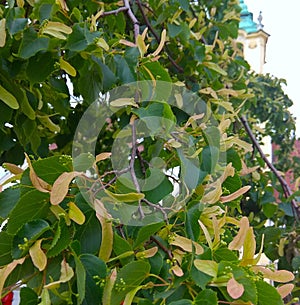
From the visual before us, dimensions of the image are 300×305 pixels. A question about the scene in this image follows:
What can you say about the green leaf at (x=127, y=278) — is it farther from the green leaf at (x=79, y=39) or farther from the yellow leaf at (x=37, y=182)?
the green leaf at (x=79, y=39)

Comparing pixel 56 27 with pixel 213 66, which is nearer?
pixel 56 27

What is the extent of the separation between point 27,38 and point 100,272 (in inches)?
13.2

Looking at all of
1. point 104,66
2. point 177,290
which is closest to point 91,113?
point 104,66

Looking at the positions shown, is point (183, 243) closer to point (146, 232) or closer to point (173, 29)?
point (146, 232)

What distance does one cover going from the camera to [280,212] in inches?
54.3

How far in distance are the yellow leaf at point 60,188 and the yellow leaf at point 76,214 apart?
1 centimetres

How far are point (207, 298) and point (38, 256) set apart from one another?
0.14 metres

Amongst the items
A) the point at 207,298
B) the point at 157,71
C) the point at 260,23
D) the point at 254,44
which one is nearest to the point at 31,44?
the point at 157,71

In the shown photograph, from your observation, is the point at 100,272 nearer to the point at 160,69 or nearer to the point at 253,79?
the point at 160,69

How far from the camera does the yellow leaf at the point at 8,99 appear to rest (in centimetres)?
62

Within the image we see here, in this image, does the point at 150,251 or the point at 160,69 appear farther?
the point at 160,69

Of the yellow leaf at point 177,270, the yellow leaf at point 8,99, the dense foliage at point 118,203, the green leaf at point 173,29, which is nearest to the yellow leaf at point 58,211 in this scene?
the dense foliage at point 118,203

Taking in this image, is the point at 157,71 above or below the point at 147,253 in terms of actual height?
above

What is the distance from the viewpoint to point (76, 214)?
0.41 m
